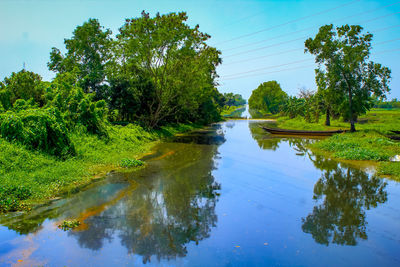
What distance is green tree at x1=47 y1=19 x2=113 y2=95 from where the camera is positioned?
117 feet

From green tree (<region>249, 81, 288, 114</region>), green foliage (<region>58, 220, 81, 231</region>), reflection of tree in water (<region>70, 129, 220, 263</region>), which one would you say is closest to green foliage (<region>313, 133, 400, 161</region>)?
reflection of tree in water (<region>70, 129, 220, 263</region>)

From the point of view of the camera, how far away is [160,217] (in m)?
7.44

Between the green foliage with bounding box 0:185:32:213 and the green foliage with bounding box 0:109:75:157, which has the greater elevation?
the green foliage with bounding box 0:109:75:157

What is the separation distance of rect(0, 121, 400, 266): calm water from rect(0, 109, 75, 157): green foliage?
2.99 m

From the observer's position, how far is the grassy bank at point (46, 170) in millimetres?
8016

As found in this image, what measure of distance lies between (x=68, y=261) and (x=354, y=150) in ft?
54.5

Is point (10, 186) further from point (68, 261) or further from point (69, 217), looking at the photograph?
point (68, 261)

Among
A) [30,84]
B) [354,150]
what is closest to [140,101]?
[30,84]

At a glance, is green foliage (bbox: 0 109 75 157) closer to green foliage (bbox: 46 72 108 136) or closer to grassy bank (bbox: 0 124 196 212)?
grassy bank (bbox: 0 124 196 212)

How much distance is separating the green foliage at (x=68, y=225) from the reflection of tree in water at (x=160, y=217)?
307mm

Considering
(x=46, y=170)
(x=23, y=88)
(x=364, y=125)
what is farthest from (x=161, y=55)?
(x=364, y=125)

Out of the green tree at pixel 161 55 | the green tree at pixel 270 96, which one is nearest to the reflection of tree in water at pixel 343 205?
the green tree at pixel 161 55

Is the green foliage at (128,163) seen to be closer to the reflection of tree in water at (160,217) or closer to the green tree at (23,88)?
the reflection of tree in water at (160,217)

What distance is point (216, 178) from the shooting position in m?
12.0
